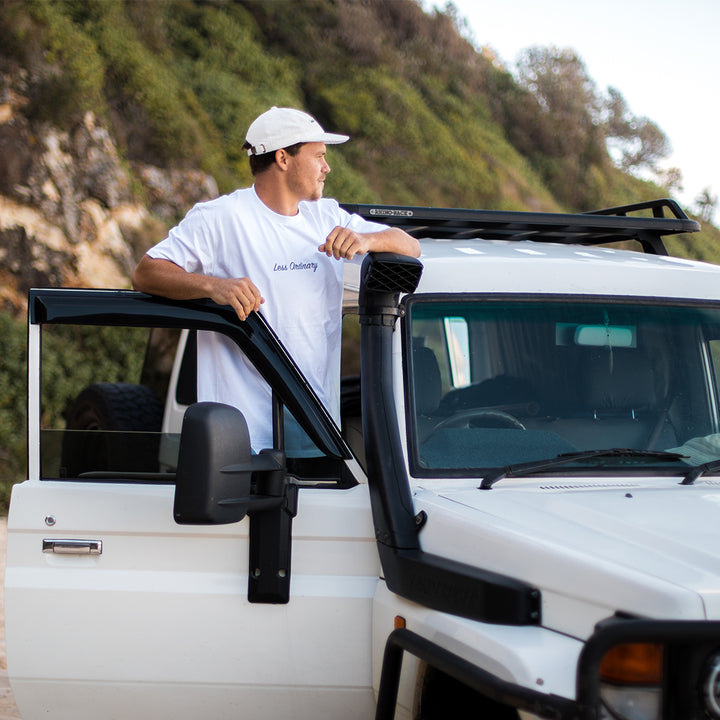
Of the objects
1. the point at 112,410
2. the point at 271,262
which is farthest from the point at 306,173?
the point at 112,410

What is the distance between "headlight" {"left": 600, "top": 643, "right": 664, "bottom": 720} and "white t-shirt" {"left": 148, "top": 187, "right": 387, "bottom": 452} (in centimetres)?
131

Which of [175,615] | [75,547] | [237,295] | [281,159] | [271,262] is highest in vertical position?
[281,159]

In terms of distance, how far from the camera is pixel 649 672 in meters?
2.05

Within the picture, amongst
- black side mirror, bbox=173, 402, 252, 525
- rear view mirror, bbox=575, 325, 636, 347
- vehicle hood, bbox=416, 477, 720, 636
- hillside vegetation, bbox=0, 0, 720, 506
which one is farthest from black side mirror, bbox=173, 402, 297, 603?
hillside vegetation, bbox=0, 0, 720, 506

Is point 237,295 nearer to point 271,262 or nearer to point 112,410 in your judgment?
point 271,262

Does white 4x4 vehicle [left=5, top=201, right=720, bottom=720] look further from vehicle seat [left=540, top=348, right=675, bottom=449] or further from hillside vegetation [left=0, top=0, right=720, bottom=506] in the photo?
hillside vegetation [left=0, top=0, right=720, bottom=506]

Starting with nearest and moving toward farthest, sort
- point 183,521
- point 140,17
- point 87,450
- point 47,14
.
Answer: point 183,521, point 87,450, point 47,14, point 140,17

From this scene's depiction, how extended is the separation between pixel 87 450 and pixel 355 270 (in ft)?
3.28

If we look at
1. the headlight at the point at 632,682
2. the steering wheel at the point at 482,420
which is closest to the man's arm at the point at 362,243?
the steering wheel at the point at 482,420

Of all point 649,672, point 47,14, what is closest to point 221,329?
point 649,672

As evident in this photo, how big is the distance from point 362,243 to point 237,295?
0.41m

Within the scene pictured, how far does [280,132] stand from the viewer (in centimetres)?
340

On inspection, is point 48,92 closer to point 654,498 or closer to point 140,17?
point 140,17

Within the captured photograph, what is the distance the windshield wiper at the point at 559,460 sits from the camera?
107 inches
